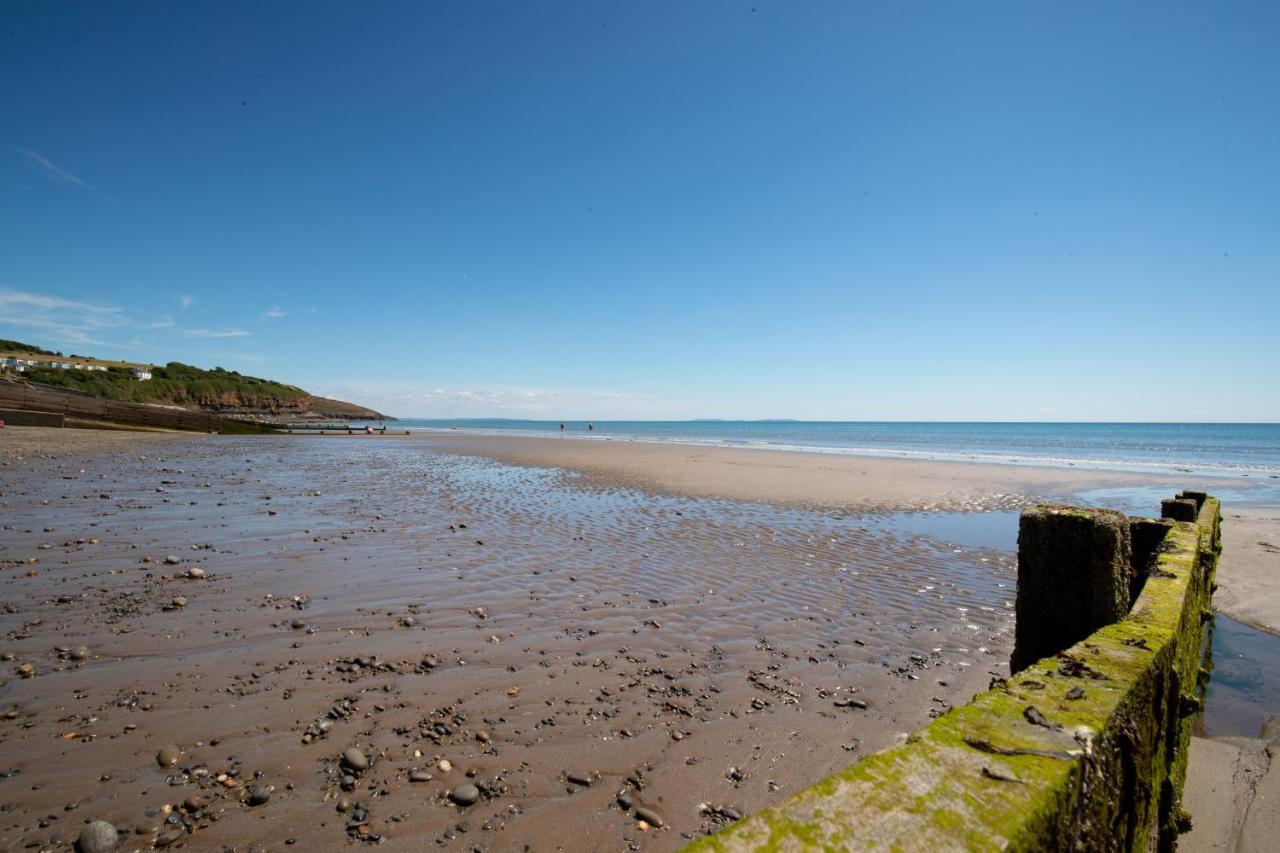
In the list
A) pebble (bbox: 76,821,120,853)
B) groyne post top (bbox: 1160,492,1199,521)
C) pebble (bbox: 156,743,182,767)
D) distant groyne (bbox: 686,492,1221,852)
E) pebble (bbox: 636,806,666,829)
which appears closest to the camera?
distant groyne (bbox: 686,492,1221,852)

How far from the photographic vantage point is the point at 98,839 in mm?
3381

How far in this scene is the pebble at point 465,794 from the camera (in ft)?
12.8

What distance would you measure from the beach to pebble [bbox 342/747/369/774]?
0.01m

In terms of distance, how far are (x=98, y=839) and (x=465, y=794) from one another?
210cm

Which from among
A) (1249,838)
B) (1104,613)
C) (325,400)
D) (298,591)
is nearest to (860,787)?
(1104,613)

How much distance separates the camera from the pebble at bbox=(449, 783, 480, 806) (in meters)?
3.89

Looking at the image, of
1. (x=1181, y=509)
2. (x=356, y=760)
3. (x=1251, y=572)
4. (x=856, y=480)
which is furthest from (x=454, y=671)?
(x=856, y=480)

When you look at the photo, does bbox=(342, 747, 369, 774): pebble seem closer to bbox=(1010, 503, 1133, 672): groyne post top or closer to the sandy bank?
bbox=(1010, 503, 1133, 672): groyne post top

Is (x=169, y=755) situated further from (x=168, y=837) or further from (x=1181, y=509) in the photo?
(x=1181, y=509)

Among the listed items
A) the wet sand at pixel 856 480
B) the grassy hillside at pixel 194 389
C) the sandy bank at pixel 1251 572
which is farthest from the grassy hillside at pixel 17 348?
the sandy bank at pixel 1251 572

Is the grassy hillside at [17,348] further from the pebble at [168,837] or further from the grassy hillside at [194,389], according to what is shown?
the pebble at [168,837]

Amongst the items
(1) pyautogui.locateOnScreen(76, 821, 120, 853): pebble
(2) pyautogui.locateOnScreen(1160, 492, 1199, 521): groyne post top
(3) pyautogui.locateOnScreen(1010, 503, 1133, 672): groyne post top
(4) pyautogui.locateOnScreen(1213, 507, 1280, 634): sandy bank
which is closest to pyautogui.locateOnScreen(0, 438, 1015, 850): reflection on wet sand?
(1) pyautogui.locateOnScreen(76, 821, 120, 853): pebble

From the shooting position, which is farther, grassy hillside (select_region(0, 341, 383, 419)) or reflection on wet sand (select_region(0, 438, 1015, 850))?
grassy hillside (select_region(0, 341, 383, 419))

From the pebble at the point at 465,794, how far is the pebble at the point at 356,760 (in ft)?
2.45
